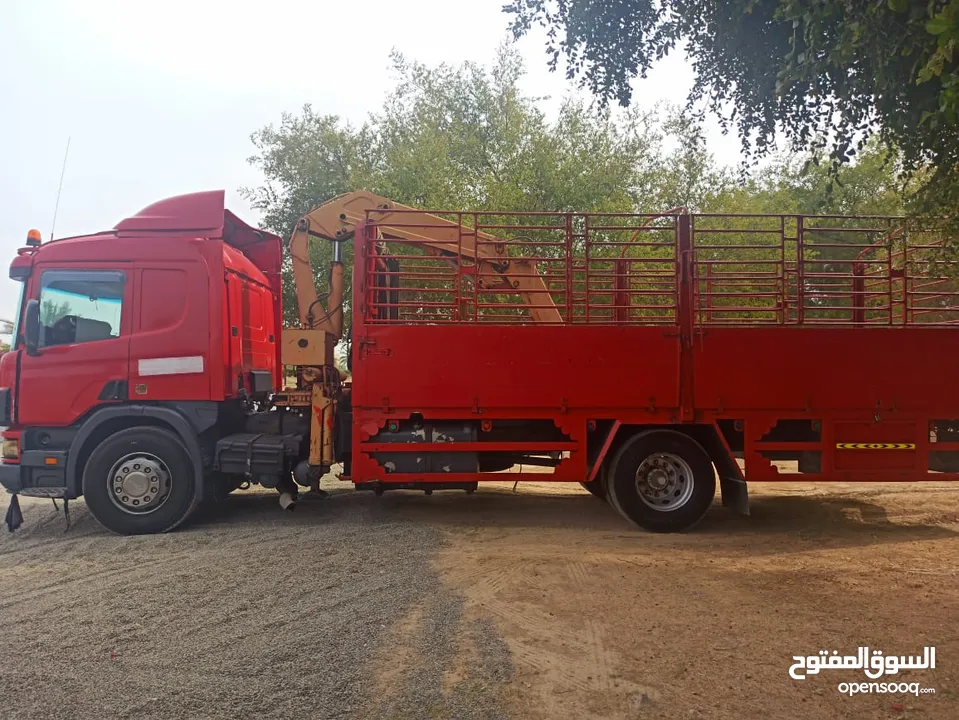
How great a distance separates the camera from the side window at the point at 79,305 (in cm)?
674

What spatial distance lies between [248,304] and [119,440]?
1.92 meters

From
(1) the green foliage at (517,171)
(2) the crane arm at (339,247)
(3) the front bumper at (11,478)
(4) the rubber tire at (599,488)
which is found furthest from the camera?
(1) the green foliage at (517,171)

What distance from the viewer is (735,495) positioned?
6988 millimetres

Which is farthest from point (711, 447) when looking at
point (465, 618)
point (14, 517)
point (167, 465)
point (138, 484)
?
point (14, 517)

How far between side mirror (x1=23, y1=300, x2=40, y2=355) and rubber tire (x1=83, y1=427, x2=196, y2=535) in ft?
3.76

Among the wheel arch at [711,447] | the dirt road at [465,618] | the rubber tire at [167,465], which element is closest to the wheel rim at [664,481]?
the wheel arch at [711,447]

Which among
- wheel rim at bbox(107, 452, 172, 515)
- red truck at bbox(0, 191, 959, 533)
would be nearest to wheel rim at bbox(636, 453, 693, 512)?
red truck at bbox(0, 191, 959, 533)

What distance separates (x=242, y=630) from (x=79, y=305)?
14.0 feet

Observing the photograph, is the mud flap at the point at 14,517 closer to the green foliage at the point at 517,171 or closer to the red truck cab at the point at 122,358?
the red truck cab at the point at 122,358

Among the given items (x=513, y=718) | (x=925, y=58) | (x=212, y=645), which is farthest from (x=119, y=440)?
(x=925, y=58)

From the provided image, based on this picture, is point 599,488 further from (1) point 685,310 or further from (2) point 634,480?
(1) point 685,310

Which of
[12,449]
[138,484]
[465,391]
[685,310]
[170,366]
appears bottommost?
[138,484]

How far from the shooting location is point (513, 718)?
123 inches

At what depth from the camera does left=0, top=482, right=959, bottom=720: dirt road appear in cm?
333
